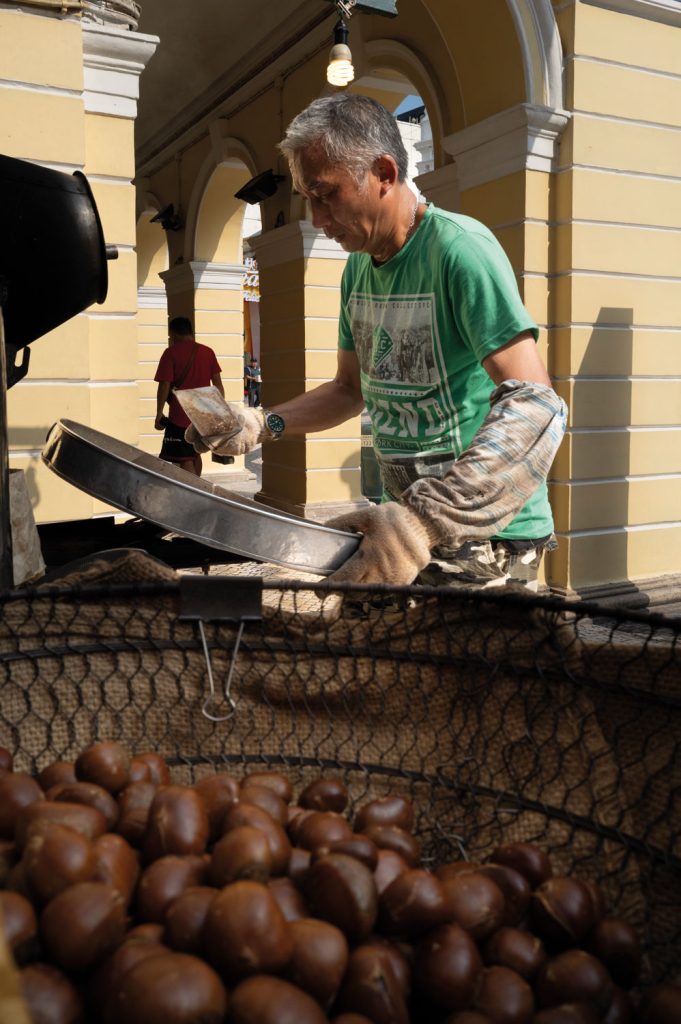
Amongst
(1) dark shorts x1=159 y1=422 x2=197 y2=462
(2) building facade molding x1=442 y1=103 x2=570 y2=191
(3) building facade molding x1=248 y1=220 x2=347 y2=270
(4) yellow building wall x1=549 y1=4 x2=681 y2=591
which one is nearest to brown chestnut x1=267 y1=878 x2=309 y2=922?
(4) yellow building wall x1=549 y1=4 x2=681 y2=591

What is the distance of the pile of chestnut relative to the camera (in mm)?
631

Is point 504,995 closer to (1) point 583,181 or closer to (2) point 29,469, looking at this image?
(2) point 29,469

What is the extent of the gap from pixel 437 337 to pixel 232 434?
48 centimetres

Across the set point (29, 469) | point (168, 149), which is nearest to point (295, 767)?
point (29, 469)

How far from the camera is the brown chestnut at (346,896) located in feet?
2.40

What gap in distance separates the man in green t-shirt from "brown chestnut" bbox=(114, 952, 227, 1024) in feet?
2.27

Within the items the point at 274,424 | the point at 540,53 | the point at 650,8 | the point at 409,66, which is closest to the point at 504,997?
the point at 274,424

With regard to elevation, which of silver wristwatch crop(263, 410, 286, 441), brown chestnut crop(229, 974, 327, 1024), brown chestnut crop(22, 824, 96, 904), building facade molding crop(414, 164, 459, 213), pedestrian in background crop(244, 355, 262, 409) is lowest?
brown chestnut crop(229, 974, 327, 1024)

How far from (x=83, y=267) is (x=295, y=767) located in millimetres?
1177

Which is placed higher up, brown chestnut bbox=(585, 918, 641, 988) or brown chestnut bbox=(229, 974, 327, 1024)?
brown chestnut bbox=(229, 974, 327, 1024)

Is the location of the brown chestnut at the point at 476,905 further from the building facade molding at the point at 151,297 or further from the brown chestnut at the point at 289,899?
the building facade molding at the point at 151,297

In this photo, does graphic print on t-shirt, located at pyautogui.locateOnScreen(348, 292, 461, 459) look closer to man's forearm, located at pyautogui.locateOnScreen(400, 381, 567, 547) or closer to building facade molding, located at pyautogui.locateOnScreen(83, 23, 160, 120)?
man's forearm, located at pyautogui.locateOnScreen(400, 381, 567, 547)

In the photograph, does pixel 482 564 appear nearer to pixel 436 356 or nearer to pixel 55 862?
pixel 436 356

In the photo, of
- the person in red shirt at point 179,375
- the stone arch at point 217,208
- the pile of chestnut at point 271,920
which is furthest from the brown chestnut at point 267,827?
the stone arch at point 217,208
